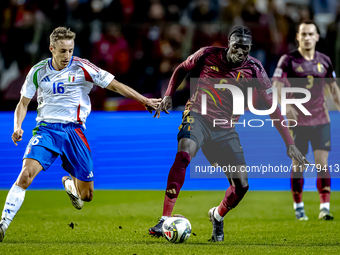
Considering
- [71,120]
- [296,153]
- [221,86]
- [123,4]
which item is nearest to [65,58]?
[71,120]

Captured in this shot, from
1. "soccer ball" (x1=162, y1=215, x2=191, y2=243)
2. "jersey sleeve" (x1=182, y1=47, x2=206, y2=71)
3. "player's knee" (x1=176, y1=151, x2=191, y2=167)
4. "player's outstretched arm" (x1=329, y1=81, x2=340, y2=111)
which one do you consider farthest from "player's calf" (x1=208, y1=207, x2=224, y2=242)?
"player's outstretched arm" (x1=329, y1=81, x2=340, y2=111)

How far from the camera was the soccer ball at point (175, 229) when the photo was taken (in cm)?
444

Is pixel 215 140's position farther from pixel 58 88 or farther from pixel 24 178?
pixel 24 178

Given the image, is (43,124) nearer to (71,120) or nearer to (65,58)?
(71,120)

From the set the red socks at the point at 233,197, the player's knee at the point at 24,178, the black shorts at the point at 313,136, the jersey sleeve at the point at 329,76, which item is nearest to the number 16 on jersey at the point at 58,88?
the player's knee at the point at 24,178

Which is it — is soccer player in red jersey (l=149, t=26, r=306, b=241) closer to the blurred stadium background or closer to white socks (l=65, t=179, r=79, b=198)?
white socks (l=65, t=179, r=79, b=198)

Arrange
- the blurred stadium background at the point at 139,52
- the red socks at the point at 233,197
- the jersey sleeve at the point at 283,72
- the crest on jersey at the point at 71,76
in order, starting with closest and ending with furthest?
1. the red socks at the point at 233,197
2. the crest on jersey at the point at 71,76
3. the jersey sleeve at the point at 283,72
4. the blurred stadium background at the point at 139,52

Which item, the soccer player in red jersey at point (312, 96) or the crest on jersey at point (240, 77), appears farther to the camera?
the soccer player in red jersey at point (312, 96)

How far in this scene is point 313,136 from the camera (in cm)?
654

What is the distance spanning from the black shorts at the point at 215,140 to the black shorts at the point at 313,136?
184 cm

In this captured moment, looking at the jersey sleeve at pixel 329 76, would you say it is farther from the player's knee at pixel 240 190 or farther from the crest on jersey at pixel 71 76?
the crest on jersey at pixel 71 76

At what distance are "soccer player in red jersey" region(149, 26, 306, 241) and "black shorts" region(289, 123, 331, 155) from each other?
1.63 meters

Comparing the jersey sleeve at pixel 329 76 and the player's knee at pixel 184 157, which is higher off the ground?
the jersey sleeve at pixel 329 76

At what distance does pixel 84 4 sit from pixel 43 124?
5.35 m
